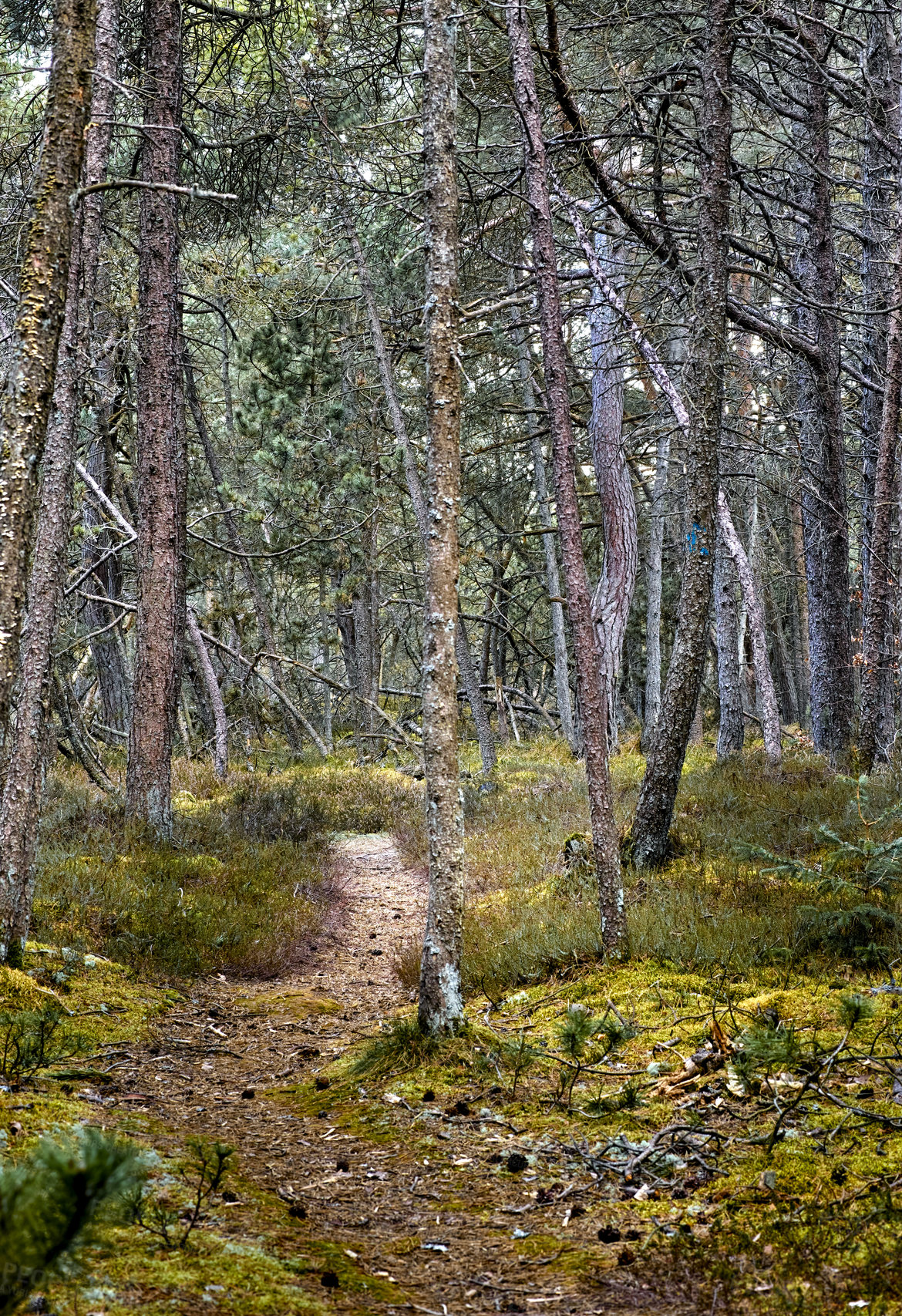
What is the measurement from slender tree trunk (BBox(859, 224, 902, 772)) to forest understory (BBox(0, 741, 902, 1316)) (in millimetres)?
1709

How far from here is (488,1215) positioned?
3436mm

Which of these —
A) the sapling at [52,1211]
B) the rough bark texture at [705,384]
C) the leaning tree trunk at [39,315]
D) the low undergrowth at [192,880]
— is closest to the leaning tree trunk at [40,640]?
the leaning tree trunk at [39,315]

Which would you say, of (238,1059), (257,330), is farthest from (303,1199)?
(257,330)

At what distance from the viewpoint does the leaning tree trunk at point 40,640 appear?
5.53m

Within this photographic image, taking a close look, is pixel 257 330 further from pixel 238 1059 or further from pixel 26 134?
pixel 238 1059

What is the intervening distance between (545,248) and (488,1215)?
5.71 metres

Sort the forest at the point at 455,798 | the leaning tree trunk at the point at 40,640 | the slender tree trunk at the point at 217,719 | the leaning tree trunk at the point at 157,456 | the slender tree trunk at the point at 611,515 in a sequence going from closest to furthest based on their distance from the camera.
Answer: the forest at the point at 455,798 < the leaning tree trunk at the point at 40,640 < the leaning tree trunk at the point at 157,456 < the slender tree trunk at the point at 611,515 < the slender tree trunk at the point at 217,719

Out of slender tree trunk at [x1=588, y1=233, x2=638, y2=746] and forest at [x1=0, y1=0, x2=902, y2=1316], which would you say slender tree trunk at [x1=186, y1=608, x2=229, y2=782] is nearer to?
forest at [x1=0, y1=0, x2=902, y2=1316]

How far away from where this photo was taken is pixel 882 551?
10570 millimetres

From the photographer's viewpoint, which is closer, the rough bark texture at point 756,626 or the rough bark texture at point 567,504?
the rough bark texture at point 567,504

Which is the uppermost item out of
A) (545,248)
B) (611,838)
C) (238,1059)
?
(545,248)

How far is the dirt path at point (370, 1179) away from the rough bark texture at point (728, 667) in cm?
828

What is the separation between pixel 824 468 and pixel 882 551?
1.77 meters

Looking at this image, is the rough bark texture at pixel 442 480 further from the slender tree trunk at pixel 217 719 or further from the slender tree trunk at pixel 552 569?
the slender tree trunk at pixel 552 569
